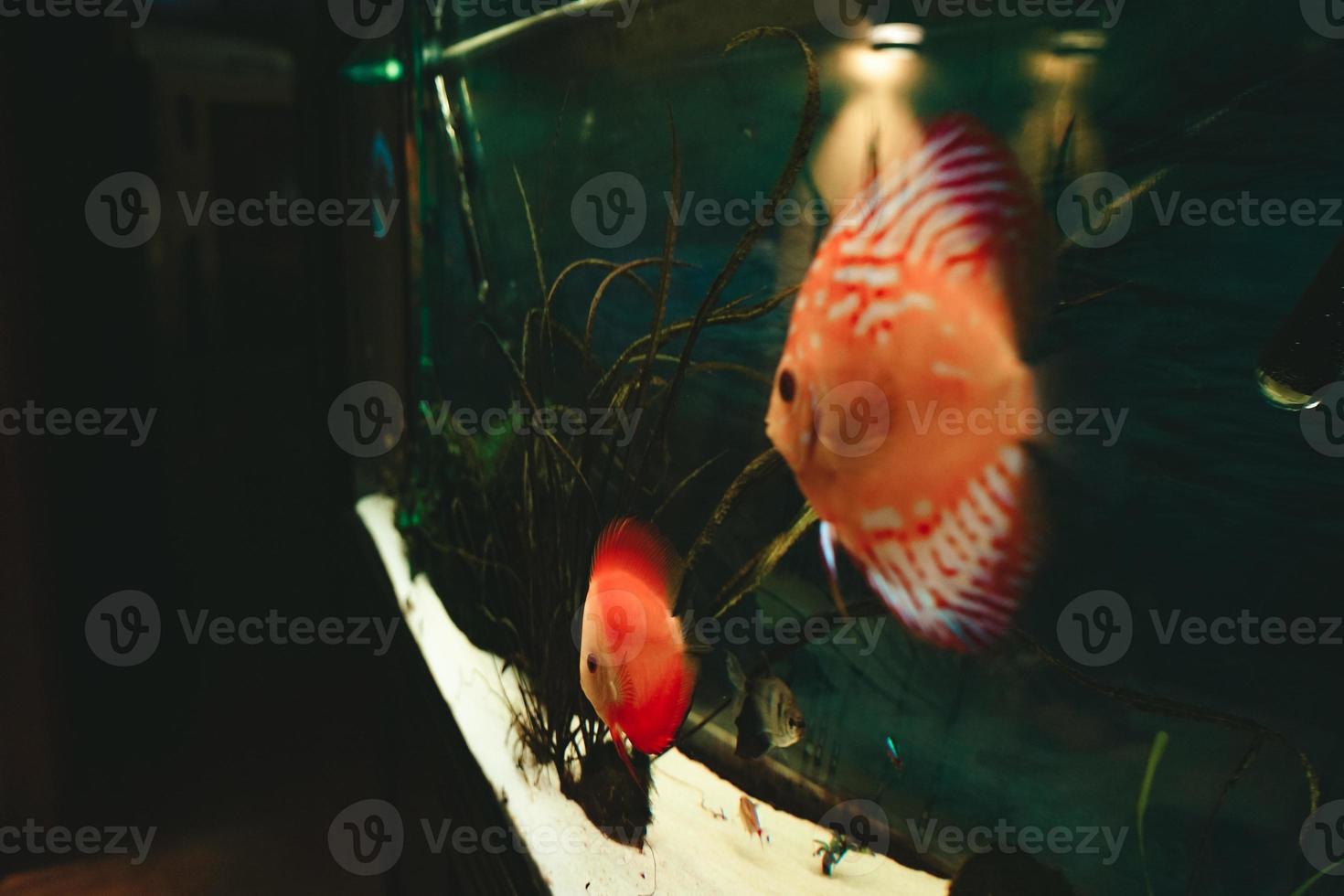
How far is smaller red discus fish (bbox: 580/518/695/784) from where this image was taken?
1095mm

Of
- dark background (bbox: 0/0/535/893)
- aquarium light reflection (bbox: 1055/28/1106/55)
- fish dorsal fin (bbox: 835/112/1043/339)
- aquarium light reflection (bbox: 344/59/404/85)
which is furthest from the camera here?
aquarium light reflection (bbox: 344/59/404/85)

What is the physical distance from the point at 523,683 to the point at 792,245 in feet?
3.87

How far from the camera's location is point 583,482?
4.65ft

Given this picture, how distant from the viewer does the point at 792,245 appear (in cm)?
110

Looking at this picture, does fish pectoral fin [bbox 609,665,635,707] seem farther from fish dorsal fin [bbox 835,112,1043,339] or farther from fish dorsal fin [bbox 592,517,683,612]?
fish dorsal fin [bbox 835,112,1043,339]

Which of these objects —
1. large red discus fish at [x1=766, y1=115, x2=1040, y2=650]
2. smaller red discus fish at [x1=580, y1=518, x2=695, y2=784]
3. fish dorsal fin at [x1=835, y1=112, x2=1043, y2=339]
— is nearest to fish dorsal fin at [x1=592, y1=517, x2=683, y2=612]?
smaller red discus fish at [x1=580, y1=518, x2=695, y2=784]

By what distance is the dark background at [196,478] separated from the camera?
248cm

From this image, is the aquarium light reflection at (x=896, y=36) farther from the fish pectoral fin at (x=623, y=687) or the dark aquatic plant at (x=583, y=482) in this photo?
the fish pectoral fin at (x=623, y=687)

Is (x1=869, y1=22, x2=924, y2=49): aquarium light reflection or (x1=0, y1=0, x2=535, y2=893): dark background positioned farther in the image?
(x1=0, y1=0, x2=535, y2=893): dark background

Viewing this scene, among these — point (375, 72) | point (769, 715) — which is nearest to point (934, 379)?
point (769, 715)

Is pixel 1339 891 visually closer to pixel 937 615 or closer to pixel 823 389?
pixel 937 615

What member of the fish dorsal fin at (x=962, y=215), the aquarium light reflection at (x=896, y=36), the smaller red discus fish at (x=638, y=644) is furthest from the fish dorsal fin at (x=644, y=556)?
the aquarium light reflection at (x=896, y=36)

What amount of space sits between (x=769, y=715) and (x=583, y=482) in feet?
1.85

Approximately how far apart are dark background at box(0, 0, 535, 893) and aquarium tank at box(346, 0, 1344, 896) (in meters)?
0.72
